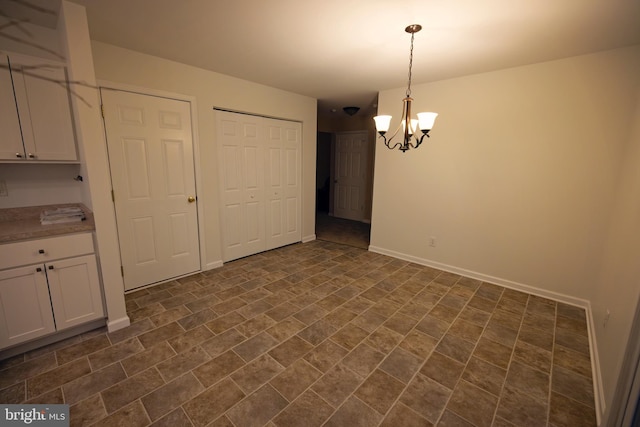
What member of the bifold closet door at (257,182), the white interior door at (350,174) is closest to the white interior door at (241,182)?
the bifold closet door at (257,182)

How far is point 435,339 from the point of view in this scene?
2.25m

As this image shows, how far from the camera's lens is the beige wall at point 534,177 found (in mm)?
2420

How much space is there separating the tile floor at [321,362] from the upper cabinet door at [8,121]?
1.50 metres

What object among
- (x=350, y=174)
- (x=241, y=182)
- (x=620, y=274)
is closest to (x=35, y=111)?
(x=241, y=182)

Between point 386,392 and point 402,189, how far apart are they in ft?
8.99

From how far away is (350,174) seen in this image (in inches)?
257

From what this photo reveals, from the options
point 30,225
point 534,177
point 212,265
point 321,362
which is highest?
point 534,177

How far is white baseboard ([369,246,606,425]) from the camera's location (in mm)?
1684

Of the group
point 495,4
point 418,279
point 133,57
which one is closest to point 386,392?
point 418,279

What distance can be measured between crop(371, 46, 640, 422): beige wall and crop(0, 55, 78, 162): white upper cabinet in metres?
3.55

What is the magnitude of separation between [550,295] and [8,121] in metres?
5.11

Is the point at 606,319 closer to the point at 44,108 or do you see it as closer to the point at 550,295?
the point at 550,295

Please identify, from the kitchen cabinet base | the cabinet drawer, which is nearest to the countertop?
the cabinet drawer

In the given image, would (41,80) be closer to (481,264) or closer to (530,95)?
(530,95)
